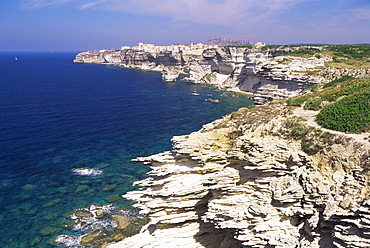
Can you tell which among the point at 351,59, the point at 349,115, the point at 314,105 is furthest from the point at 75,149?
the point at 351,59

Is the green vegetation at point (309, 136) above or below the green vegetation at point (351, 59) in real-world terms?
below

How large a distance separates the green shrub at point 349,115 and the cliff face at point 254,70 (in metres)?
35.2

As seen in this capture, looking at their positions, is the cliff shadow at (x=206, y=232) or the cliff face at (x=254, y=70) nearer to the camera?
the cliff shadow at (x=206, y=232)

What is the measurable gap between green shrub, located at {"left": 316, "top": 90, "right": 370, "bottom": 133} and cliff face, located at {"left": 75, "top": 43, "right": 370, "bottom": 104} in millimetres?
35185

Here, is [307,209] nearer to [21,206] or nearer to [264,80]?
[21,206]

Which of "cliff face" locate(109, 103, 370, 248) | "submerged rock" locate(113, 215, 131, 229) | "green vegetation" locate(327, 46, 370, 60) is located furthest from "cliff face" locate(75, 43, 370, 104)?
"submerged rock" locate(113, 215, 131, 229)

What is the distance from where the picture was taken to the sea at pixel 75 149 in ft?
96.9

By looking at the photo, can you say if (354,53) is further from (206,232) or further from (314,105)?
(206,232)

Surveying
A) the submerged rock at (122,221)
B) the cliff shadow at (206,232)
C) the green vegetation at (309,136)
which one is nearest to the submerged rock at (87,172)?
the submerged rock at (122,221)

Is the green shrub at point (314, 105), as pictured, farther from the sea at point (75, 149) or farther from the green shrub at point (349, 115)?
the sea at point (75, 149)

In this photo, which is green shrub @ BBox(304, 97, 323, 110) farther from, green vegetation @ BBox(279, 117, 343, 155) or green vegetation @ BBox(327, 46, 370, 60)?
green vegetation @ BBox(327, 46, 370, 60)

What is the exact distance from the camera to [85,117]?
215ft

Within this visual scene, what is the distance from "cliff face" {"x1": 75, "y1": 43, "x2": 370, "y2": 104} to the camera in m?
68.1

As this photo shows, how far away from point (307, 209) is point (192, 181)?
8.30 meters
